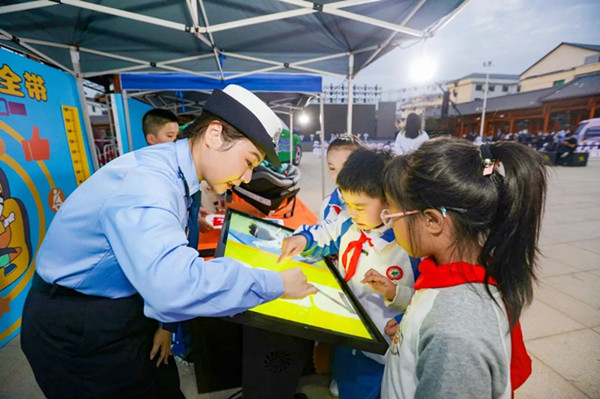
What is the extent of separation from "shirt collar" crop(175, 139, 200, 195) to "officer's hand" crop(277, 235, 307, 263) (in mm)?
590

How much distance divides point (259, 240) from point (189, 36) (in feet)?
11.6

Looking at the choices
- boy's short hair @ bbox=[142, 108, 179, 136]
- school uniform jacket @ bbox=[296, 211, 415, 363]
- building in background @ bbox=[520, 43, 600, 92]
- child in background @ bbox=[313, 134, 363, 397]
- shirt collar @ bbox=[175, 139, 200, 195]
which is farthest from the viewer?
building in background @ bbox=[520, 43, 600, 92]

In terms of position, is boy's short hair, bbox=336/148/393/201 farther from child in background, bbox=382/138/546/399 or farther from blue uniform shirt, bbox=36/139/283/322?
blue uniform shirt, bbox=36/139/283/322

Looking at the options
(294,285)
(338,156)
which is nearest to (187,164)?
(294,285)

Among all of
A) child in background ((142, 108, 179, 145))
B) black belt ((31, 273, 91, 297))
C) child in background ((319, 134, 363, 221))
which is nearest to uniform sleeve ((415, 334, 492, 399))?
black belt ((31, 273, 91, 297))

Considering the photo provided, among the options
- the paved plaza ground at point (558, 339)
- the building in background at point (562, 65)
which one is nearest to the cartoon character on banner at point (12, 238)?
the paved plaza ground at point (558, 339)

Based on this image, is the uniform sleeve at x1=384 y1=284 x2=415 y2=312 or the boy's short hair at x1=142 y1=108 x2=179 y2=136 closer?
the uniform sleeve at x1=384 y1=284 x2=415 y2=312

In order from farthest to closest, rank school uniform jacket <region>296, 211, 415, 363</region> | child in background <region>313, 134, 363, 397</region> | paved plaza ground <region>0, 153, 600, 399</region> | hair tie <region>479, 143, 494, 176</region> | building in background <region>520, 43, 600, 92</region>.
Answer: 1. building in background <region>520, 43, 600, 92</region>
2. child in background <region>313, 134, 363, 397</region>
3. paved plaza ground <region>0, 153, 600, 399</region>
4. school uniform jacket <region>296, 211, 415, 363</region>
5. hair tie <region>479, 143, 494, 176</region>

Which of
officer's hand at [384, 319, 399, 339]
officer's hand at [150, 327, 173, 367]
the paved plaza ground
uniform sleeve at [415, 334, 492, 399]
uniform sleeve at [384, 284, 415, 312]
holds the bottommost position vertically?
the paved plaza ground

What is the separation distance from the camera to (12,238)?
2352 millimetres

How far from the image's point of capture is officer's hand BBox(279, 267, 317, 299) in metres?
0.98

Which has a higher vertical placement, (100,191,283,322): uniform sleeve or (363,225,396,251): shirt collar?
(100,191,283,322): uniform sleeve

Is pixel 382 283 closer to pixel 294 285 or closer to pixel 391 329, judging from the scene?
pixel 391 329

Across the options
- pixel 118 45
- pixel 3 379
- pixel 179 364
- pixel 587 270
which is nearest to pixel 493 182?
pixel 179 364
